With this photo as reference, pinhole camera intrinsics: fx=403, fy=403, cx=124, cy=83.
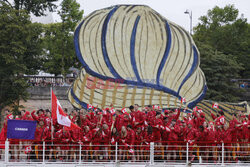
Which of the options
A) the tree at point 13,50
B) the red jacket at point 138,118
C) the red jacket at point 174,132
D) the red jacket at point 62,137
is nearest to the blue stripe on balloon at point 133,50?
the tree at point 13,50

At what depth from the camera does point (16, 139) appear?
13180 millimetres

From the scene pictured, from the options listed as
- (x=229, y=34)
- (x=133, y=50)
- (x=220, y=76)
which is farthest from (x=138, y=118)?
(x=229, y=34)

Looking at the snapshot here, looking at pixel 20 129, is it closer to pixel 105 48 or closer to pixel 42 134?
pixel 42 134

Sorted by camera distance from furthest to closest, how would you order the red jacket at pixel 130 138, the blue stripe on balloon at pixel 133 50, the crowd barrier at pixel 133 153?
1. the blue stripe on balloon at pixel 133 50
2. the crowd barrier at pixel 133 153
3. the red jacket at pixel 130 138

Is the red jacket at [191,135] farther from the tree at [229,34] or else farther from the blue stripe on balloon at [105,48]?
the tree at [229,34]

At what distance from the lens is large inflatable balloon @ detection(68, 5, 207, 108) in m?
20.7

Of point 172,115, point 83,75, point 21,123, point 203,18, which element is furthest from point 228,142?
point 203,18

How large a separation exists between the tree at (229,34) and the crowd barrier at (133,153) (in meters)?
22.1

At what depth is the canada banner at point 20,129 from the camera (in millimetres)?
12797

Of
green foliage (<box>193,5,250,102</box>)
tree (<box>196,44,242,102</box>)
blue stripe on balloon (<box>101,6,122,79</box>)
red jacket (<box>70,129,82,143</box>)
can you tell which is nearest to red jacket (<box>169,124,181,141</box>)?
red jacket (<box>70,129,82,143</box>)

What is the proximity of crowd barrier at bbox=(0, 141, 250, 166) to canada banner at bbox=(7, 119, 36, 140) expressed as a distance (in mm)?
402

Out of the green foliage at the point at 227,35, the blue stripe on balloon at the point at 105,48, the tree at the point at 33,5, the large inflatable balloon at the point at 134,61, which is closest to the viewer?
the large inflatable balloon at the point at 134,61

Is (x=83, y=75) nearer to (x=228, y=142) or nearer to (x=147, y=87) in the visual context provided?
(x=147, y=87)

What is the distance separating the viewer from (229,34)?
35844 mm
